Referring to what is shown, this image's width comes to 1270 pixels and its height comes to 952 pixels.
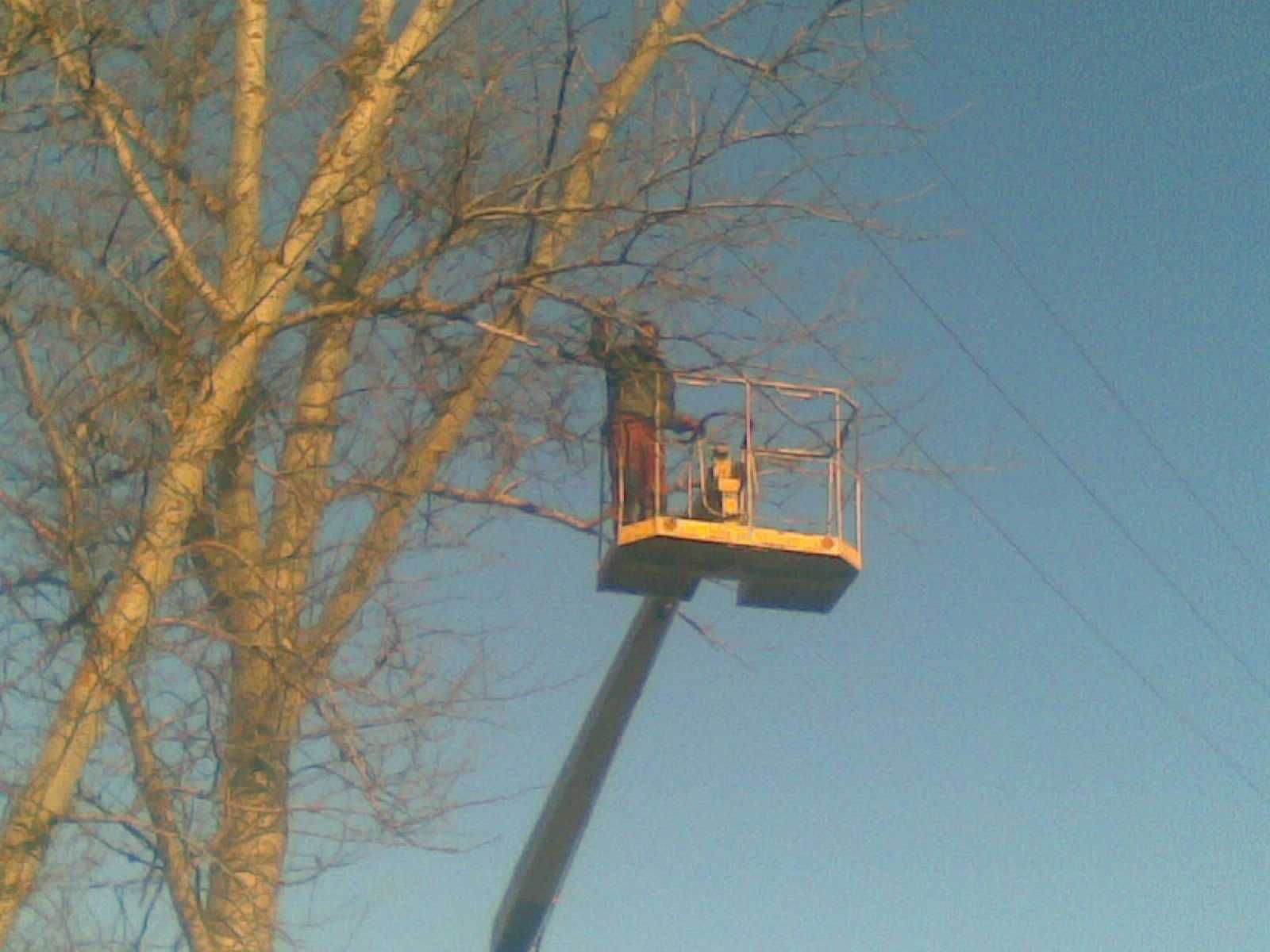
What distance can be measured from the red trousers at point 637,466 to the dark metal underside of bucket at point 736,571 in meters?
0.22

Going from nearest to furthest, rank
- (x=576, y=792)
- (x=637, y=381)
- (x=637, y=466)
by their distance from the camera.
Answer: (x=637, y=381), (x=637, y=466), (x=576, y=792)

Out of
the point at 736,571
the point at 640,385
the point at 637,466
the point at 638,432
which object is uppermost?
the point at 640,385

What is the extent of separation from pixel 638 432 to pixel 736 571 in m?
0.86

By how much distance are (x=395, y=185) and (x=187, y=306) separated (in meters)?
1.23

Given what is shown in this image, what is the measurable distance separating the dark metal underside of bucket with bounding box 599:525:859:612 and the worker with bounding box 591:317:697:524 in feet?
0.70

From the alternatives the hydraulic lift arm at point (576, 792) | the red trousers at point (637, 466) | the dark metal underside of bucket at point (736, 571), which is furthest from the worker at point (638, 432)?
the hydraulic lift arm at point (576, 792)

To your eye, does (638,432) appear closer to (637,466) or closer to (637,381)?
(637,466)

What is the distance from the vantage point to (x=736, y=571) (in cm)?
904

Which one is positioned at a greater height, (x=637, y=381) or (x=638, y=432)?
(x=637, y=381)

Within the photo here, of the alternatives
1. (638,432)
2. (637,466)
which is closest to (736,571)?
(637,466)

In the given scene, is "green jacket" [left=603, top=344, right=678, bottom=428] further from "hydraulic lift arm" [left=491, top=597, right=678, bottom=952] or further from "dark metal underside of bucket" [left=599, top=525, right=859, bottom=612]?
"hydraulic lift arm" [left=491, top=597, right=678, bottom=952]

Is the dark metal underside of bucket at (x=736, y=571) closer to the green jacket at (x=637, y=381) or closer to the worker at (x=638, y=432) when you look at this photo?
the worker at (x=638, y=432)

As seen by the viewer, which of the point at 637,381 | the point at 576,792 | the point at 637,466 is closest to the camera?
the point at 637,381

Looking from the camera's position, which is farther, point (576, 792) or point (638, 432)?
point (576, 792)
